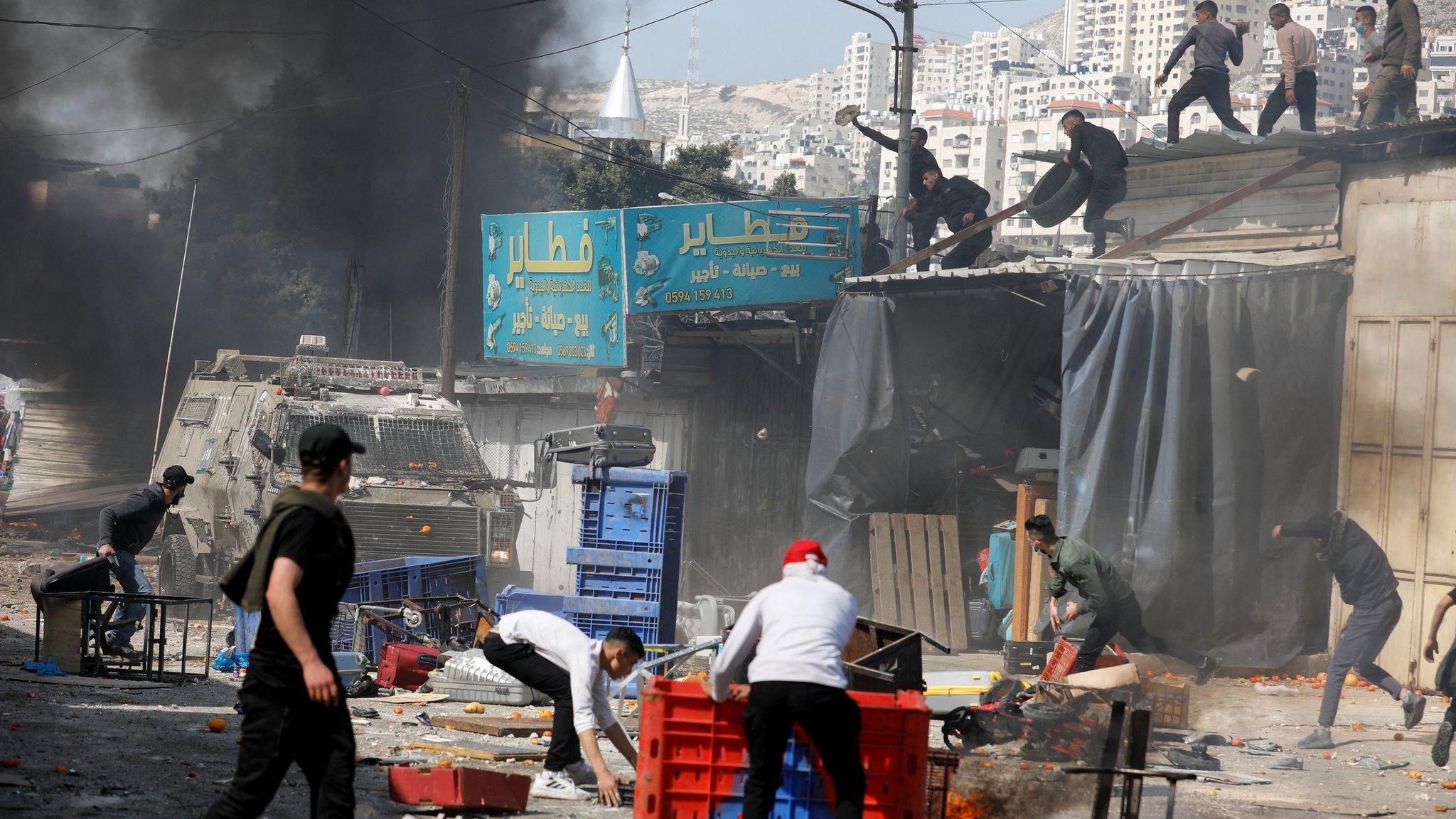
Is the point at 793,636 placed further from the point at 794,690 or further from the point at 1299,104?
the point at 1299,104

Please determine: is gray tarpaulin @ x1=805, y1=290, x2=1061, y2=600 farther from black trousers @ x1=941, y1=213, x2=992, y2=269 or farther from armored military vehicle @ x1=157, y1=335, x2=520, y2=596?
armored military vehicle @ x1=157, y1=335, x2=520, y2=596

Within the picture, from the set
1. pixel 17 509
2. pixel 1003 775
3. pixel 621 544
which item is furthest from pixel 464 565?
pixel 17 509

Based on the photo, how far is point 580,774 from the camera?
6.73 meters

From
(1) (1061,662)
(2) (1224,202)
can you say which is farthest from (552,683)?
(2) (1224,202)

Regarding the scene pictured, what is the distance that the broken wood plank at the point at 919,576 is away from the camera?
1394 centimetres

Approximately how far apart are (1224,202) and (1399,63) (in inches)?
79.3

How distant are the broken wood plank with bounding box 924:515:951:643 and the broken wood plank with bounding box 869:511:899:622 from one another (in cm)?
36

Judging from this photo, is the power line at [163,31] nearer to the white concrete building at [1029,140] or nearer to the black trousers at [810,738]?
the black trousers at [810,738]

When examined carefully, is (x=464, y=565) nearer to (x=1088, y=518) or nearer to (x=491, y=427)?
(x=1088, y=518)

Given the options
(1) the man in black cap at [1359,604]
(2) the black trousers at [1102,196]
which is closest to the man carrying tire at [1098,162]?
(2) the black trousers at [1102,196]

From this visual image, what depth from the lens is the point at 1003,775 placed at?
24.2 ft

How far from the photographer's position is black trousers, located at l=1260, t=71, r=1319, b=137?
13.5m

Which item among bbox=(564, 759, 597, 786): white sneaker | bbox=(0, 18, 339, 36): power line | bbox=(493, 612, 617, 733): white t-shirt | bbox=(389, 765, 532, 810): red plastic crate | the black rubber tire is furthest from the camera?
bbox=(0, 18, 339, 36): power line

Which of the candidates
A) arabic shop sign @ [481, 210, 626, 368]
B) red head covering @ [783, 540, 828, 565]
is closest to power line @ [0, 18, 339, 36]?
arabic shop sign @ [481, 210, 626, 368]
